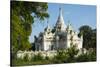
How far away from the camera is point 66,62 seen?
262 centimetres

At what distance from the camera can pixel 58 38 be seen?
8.49 feet

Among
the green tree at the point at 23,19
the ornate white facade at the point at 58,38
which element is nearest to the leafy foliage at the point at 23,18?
the green tree at the point at 23,19

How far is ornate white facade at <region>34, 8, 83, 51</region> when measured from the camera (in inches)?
99.4

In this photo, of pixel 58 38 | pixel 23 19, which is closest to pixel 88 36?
pixel 58 38

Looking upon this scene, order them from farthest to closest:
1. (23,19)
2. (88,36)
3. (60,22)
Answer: (88,36)
(60,22)
(23,19)

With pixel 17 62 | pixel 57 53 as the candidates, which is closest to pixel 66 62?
pixel 57 53

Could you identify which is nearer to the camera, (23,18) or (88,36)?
(23,18)

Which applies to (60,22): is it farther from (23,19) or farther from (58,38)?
(23,19)

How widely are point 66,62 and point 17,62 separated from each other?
22.3 inches

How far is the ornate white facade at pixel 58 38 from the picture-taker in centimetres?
253

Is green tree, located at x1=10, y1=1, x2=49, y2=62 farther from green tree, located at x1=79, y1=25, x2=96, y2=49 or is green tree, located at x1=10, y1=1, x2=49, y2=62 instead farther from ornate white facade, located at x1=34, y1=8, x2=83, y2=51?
green tree, located at x1=79, y1=25, x2=96, y2=49

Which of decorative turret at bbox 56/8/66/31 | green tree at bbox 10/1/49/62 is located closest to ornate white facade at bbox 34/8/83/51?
decorative turret at bbox 56/8/66/31
